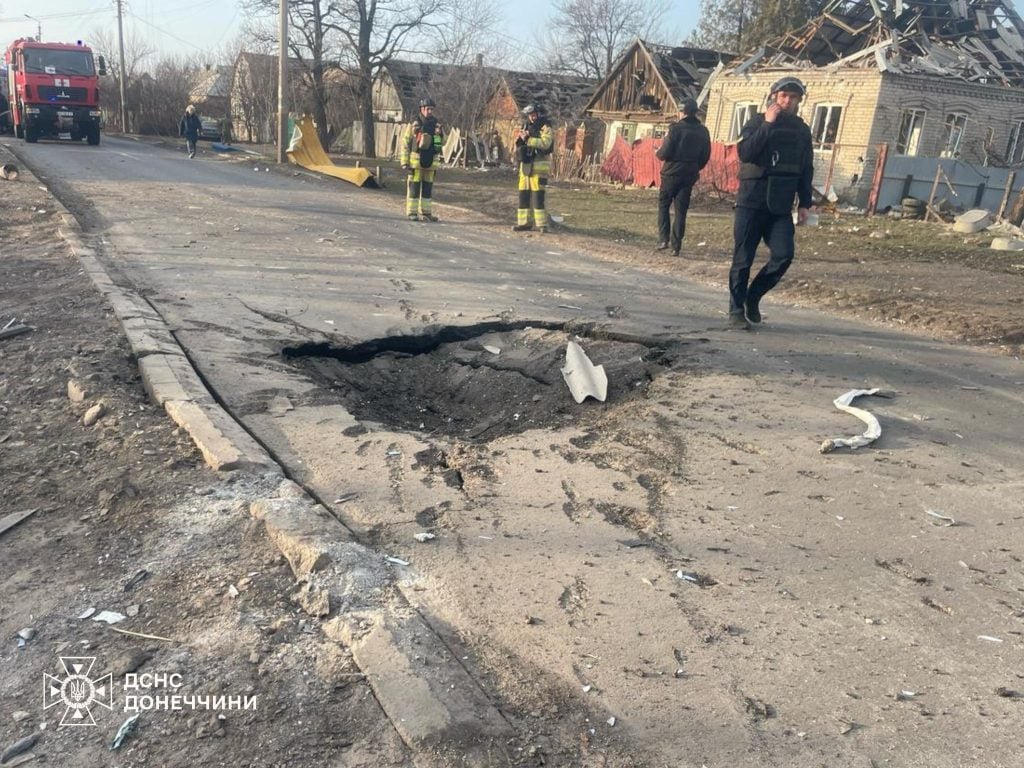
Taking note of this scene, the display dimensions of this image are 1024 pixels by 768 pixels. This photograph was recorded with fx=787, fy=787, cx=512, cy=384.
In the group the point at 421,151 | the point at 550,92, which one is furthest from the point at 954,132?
the point at 550,92

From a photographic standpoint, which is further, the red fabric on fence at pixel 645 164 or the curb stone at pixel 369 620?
the red fabric on fence at pixel 645 164

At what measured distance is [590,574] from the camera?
2898mm

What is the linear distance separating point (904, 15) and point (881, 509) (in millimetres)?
23681

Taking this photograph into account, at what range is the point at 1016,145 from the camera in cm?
2228

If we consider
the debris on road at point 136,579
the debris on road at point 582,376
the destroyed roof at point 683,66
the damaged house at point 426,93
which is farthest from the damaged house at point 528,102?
the debris on road at point 136,579

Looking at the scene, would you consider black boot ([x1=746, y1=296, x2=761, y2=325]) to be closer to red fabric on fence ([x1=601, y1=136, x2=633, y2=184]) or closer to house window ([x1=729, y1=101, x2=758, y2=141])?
house window ([x1=729, y1=101, x2=758, y2=141])

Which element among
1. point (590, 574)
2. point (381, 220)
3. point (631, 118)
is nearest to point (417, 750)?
point (590, 574)

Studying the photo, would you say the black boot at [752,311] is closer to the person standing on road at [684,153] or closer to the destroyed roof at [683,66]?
the person standing on road at [684,153]

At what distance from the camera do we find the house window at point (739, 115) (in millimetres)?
25048

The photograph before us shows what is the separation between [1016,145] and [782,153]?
2088cm

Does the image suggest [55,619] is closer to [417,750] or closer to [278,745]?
[278,745]

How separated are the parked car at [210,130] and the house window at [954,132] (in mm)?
35266

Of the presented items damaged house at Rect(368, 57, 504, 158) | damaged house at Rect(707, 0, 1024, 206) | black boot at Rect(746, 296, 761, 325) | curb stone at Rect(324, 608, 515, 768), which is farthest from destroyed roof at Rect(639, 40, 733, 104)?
curb stone at Rect(324, 608, 515, 768)

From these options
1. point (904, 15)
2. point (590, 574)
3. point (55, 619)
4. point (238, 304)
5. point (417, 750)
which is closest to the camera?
point (417, 750)
